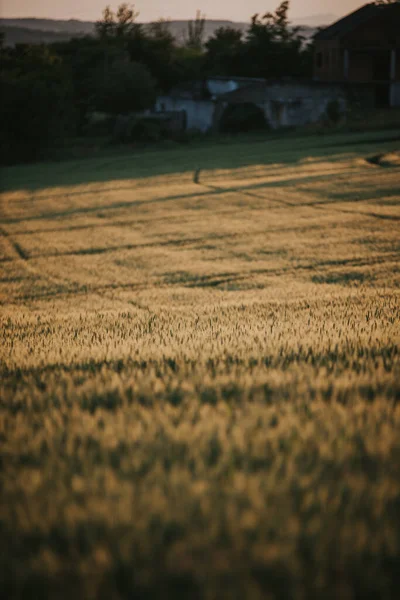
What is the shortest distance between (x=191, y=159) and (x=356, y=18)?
101 ft

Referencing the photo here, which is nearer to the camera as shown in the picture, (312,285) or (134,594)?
(134,594)

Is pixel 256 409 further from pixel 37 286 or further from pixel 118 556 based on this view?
pixel 37 286

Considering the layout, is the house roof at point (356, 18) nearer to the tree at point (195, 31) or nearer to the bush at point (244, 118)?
the bush at point (244, 118)

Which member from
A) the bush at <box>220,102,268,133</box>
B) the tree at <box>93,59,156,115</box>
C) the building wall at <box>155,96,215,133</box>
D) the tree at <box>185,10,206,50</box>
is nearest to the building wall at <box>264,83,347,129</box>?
the bush at <box>220,102,268,133</box>

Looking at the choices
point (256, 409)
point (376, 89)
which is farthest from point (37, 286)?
point (376, 89)

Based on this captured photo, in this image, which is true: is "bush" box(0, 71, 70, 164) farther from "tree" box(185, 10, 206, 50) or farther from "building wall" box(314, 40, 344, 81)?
"tree" box(185, 10, 206, 50)

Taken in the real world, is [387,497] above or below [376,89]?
below

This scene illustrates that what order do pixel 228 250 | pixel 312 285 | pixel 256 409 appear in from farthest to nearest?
pixel 228 250
pixel 312 285
pixel 256 409

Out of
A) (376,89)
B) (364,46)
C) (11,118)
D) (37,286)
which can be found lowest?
(37,286)

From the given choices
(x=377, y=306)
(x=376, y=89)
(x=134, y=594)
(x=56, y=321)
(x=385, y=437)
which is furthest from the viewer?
(x=376, y=89)

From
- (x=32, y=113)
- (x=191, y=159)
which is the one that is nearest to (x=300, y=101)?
(x=191, y=159)

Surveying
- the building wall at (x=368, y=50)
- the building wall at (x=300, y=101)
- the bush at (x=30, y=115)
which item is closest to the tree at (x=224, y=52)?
the building wall at (x=368, y=50)

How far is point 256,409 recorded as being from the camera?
2.54 metres

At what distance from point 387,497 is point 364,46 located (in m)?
61.3
